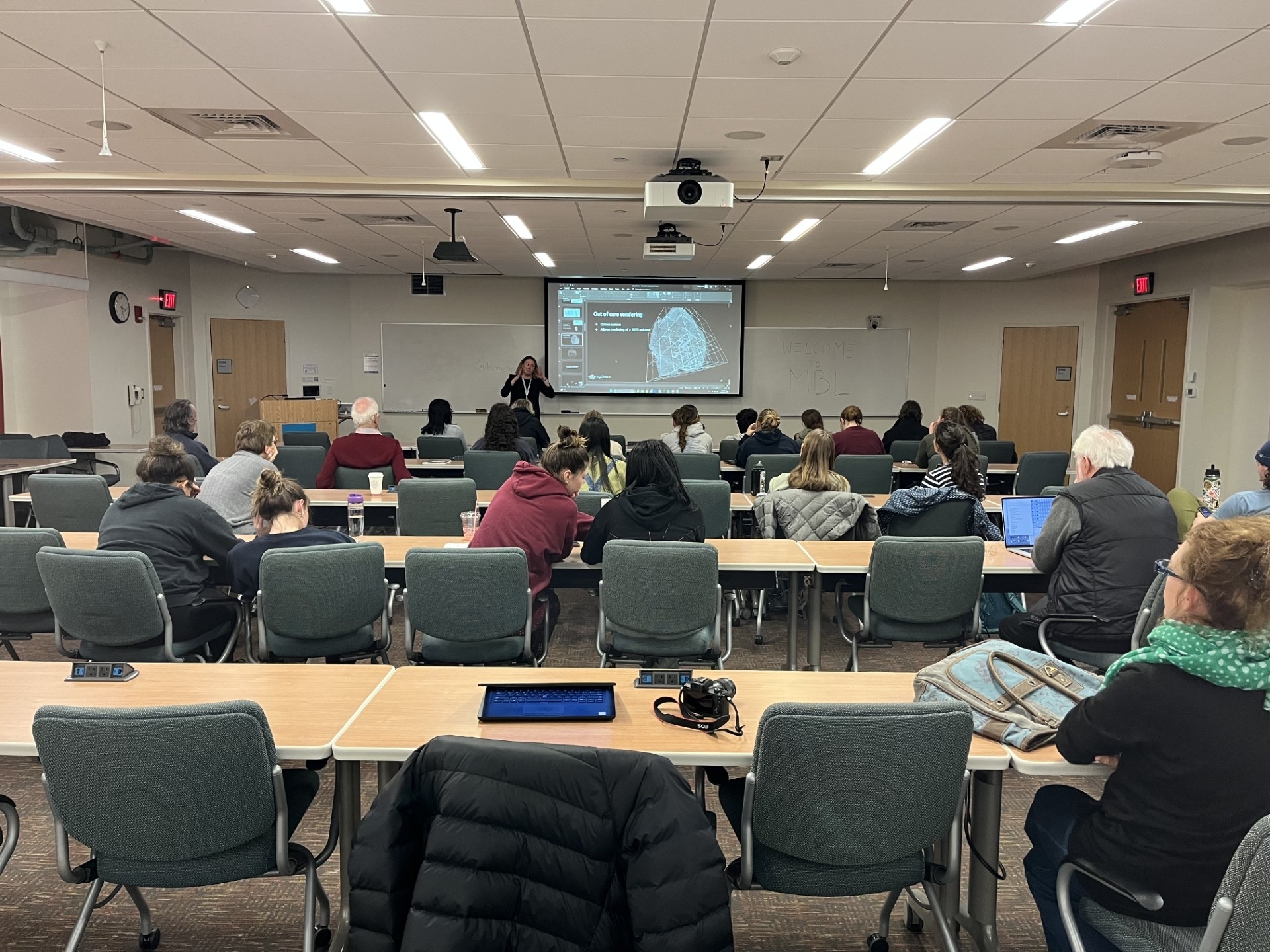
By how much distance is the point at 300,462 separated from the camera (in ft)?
23.1

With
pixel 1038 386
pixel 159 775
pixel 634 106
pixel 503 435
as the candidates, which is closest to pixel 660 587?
pixel 159 775

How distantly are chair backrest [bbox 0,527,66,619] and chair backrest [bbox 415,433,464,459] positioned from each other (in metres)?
4.57

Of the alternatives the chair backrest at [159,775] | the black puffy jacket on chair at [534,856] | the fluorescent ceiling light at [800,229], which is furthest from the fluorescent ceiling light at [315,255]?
the black puffy jacket on chair at [534,856]

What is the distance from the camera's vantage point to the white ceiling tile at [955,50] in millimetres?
3350

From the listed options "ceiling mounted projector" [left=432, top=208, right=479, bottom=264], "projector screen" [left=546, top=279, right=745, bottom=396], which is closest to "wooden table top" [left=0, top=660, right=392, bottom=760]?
"ceiling mounted projector" [left=432, top=208, right=479, bottom=264]

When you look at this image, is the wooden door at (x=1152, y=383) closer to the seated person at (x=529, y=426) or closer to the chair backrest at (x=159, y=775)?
the seated person at (x=529, y=426)

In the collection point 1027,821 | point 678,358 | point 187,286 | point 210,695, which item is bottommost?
point 1027,821

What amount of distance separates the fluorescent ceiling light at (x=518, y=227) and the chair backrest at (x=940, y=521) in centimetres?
429

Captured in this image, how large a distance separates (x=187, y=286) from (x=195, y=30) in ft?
30.8

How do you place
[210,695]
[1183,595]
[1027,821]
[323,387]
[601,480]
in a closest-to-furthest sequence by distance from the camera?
[1183,595]
[1027,821]
[210,695]
[601,480]
[323,387]

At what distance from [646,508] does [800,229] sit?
185 inches

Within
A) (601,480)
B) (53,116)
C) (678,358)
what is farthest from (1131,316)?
(53,116)

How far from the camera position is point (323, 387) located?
1243 cm

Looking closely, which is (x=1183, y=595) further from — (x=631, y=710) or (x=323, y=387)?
(x=323, y=387)
